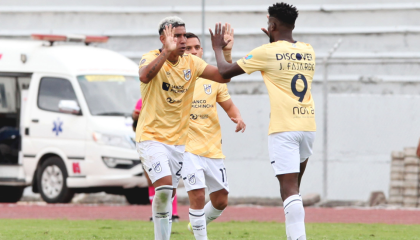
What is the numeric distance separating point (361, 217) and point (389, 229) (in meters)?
2.20

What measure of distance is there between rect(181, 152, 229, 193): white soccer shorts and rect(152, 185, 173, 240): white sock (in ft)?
3.46

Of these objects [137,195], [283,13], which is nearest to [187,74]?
[283,13]

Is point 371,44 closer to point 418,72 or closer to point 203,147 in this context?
point 418,72

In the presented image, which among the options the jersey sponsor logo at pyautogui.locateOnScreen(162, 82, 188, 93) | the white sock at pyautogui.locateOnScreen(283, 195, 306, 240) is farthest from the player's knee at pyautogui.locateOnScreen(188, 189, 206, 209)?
the white sock at pyautogui.locateOnScreen(283, 195, 306, 240)

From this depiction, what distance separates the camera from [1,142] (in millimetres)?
16156

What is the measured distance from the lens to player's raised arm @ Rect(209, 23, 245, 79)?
293 inches

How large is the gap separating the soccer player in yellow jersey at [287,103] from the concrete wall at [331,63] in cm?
790

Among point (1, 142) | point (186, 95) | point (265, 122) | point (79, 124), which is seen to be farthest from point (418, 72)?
point (186, 95)

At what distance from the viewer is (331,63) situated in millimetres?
15422

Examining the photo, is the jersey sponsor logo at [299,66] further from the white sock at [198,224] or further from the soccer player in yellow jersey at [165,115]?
the white sock at [198,224]

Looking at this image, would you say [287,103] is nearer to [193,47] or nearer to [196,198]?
[196,198]

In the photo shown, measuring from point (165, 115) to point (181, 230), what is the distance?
340cm

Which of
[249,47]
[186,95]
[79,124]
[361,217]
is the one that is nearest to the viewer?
[186,95]

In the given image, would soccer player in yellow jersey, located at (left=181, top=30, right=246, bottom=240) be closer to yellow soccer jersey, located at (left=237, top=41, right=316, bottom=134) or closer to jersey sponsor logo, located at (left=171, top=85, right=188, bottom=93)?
jersey sponsor logo, located at (left=171, top=85, right=188, bottom=93)
